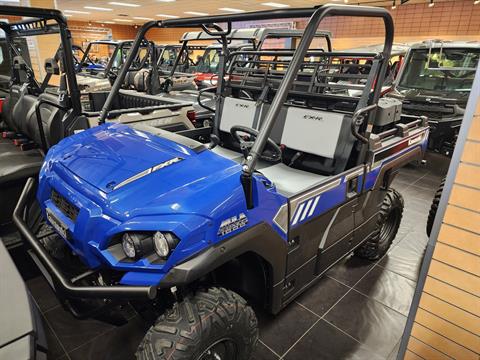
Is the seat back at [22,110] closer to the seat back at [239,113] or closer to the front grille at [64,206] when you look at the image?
the seat back at [239,113]

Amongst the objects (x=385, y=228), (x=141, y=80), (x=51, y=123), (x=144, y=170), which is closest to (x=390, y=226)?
(x=385, y=228)

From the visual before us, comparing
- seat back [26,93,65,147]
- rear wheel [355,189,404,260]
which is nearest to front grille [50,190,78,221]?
seat back [26,93,65,147]

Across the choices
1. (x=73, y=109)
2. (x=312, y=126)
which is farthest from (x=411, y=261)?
(x=73, y=109)

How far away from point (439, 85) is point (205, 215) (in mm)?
5985

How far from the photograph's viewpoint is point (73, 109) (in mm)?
3131

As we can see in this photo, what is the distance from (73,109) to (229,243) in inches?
99.4

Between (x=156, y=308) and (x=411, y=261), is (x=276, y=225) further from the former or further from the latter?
(x=411, y=261)

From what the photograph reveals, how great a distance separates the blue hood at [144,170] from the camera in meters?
1.32

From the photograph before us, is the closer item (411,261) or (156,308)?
(156,308)

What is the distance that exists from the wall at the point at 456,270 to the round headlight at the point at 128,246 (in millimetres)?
1199

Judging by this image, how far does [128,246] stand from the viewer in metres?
1.28

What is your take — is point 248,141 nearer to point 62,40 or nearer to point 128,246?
point 128,246

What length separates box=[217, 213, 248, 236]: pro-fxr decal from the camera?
4.42ft

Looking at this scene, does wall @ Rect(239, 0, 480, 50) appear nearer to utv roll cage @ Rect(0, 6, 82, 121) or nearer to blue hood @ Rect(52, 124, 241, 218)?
utv roll cage @ Rect(0, 6, 82, 121)
